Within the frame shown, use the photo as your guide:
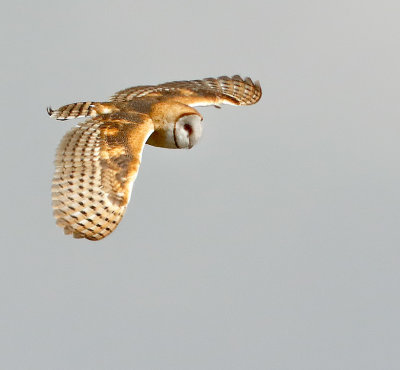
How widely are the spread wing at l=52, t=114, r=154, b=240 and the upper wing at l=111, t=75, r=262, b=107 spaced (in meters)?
2.88

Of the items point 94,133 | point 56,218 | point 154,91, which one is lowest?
point 56,218

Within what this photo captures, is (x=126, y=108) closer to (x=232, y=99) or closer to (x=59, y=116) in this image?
(x=59, y=116)

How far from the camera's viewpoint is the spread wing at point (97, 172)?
2791cm

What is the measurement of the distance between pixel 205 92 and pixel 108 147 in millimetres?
5251

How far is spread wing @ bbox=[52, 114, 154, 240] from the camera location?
1099 inches

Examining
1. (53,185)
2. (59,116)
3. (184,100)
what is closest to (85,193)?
(53,185)

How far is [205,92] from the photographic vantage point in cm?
3394

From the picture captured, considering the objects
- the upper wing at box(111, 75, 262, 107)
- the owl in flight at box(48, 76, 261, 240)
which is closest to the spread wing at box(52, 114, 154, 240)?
the owl in flight at box(48, 76, 261, 240)

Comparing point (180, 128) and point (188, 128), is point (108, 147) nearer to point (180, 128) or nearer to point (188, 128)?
point (180, 128)

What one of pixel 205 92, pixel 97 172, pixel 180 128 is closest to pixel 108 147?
pixel 97 172

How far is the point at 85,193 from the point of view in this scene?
28.3 metres

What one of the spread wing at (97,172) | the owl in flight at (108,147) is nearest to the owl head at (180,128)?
the owl in flight at (108,147)

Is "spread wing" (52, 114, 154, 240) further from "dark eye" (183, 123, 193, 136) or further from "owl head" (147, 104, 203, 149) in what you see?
"dark eye" (183, 123, 193, 136)

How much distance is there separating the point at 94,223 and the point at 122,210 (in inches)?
28.4
